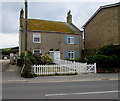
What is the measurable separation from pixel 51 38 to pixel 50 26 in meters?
2.76

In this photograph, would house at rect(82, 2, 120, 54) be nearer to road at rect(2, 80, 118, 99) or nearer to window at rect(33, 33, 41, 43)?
window at rect(33, 33, 41, 43)

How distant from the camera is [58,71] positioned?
1542 cm

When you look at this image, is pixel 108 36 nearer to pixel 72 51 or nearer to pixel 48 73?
pixel 72 51

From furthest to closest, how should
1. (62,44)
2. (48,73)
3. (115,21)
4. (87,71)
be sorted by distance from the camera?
1. (62,44)
2. (115,21)
3. (87,71)
4. (48,73)

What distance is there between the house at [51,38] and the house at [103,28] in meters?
2.17

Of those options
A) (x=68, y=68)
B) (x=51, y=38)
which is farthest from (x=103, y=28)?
(x=68, y=68)

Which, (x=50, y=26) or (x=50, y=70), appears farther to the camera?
(x=50, y=26)

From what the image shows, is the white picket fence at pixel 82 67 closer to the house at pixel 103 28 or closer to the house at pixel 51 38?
the house at pixel 103 28

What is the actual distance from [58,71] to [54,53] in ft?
37.8

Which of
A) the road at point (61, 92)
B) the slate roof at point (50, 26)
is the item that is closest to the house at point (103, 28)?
the slate roof at point (50, 26)

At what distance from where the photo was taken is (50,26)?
29.9m

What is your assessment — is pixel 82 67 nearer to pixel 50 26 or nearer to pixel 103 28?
pixel 103 28

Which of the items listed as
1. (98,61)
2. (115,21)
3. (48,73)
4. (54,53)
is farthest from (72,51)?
(48,73)

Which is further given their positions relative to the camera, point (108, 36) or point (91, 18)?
point (91, 18)
